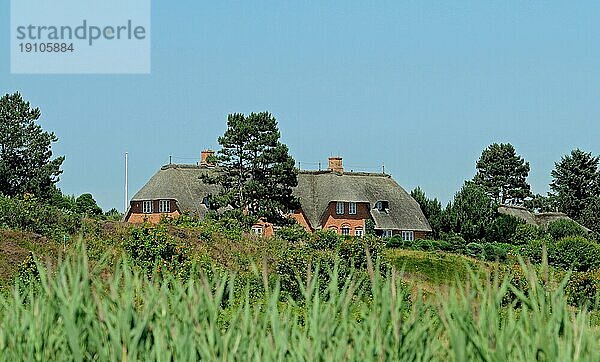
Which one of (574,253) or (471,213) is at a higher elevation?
(471,213)

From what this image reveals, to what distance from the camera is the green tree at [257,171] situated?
60156 mm

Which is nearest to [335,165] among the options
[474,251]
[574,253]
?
[474,251]

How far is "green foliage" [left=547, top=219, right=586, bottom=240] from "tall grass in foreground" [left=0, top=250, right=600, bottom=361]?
189 feet

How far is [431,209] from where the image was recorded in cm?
7075

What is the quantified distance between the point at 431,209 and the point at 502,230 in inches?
412

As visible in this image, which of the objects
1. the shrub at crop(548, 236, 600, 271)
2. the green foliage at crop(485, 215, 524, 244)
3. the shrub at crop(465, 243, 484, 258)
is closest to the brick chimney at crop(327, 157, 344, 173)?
the green foliage at crop(485, 215, 524, 244)

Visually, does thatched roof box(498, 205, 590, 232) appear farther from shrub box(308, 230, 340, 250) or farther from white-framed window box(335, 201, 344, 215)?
shrub box(308, 230, 340, 250)

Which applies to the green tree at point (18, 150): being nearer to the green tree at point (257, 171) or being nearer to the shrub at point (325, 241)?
the green tree at point (257, 171)

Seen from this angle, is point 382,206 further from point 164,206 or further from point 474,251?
point 474,251

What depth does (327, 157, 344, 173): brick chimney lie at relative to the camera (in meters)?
71.3

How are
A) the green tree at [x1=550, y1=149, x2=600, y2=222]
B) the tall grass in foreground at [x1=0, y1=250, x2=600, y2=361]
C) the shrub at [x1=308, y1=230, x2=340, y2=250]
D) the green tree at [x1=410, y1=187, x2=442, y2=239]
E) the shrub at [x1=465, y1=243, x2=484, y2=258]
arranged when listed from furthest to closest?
the green tree at [x1=550, y1=149, x2=600, y2=222] < the green tree at [x1=410, y1=187, x2=442, y2=239] < the shrub at [x1=465, y1=243, x2=484, y2=258] < the shrub at [x1=308, y1=230, x2=340, y2=250] < the tall grass in foreground at [x1=0, y1=250, x2=600, y2=361]

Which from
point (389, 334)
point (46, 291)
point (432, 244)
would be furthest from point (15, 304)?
point (432, 244)

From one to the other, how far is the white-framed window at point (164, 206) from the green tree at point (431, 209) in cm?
1798

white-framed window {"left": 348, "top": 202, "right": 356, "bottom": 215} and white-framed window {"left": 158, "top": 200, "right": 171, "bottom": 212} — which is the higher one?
white-framed window {"left": 158, "top": 200, "right": 171, "bottom": 212}
